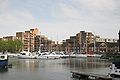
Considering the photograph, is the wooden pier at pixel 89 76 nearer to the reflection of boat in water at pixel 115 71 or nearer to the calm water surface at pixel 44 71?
the reflection of boat in water at pixel 115 71

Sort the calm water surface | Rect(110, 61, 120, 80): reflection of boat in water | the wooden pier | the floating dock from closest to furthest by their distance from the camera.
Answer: Rect(110, 61, 120, 80): reflection of boat in water < the floating dock < the wooden pier < the calm water surface

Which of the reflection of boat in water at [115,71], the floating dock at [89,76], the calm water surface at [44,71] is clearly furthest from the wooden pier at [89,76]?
the calm water surface at [44,71]

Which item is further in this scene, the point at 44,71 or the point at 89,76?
the point at 44,71

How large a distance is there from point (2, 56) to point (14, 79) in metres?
21.9

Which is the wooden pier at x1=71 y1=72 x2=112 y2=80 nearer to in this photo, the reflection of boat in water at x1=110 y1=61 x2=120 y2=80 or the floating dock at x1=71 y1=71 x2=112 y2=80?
the floating dock at x1=71 y1=71 x2=112 y2=80

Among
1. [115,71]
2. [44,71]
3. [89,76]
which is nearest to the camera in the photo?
[115,71]

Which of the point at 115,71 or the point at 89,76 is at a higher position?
the point at 115,71

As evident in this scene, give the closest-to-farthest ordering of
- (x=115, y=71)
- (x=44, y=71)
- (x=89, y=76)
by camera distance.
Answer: (x=115, y=71), (x=89, y=76), (x=44, y=71)

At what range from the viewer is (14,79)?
5584cm

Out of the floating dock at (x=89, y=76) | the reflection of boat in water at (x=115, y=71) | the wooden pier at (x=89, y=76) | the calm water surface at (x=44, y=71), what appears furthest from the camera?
the calm water surface at (x=44, y=71)

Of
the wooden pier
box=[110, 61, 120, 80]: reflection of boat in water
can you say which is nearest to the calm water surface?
the wooden pier

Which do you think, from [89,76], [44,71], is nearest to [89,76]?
[89,76]

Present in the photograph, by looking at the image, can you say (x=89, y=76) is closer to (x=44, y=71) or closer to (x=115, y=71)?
(x=115, y=71)

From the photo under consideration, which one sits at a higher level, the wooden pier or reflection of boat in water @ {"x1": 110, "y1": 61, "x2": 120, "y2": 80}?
reflection of boat in water @ {"x1": 110, "y1": 61, "x2": 120, "y2": 80}
